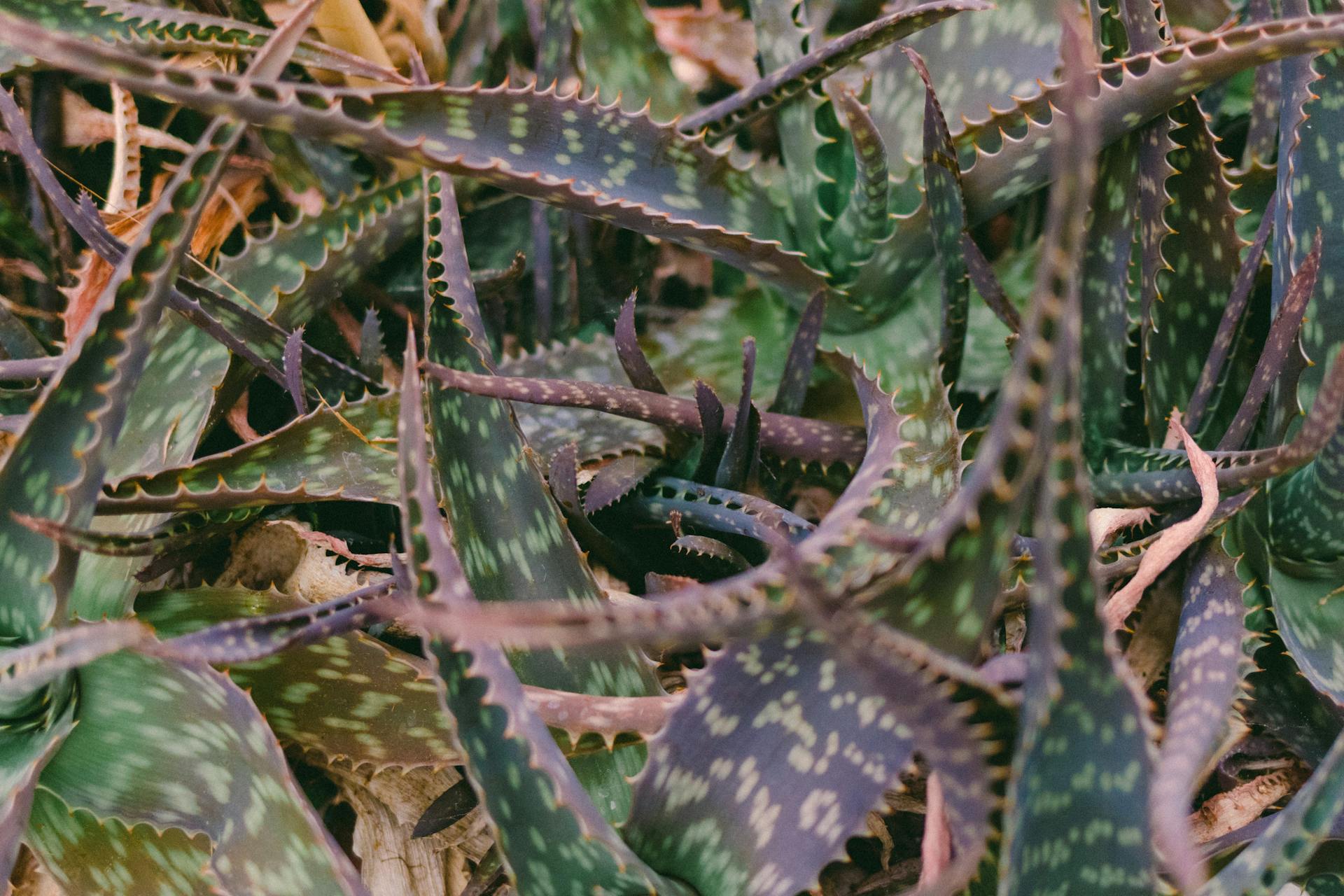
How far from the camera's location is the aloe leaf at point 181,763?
1.93 ft

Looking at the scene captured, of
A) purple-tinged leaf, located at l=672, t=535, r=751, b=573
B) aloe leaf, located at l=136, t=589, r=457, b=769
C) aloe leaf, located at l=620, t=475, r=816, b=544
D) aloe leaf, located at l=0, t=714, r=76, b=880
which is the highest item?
aloe leaf, located at l=620, t=475, r=816, b=544

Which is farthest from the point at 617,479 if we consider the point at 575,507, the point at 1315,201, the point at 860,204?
the point at 1315,201

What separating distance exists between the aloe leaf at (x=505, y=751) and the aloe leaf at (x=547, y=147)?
0.42ft

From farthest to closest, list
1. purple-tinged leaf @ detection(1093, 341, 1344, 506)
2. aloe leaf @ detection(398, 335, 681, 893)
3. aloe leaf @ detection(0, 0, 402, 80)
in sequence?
aloe leaf @ detection(0, 0, 402, 80)
purple-tinged leaf @ detection(1093, 341, 1344, 506)
aloe leaf @ detection(398, 335, 681, 893)

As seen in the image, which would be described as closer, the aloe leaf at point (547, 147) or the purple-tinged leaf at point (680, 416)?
the aloe leaf at point (547, 147)

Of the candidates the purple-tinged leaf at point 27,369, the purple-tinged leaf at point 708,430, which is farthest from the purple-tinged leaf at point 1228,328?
the purple-tinged leaf at point 27,369

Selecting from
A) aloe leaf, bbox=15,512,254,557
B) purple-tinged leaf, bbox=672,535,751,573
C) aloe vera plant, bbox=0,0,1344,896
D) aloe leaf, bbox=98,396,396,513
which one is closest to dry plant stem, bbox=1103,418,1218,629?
aloe vera plant, bbox=0,0,1344,896

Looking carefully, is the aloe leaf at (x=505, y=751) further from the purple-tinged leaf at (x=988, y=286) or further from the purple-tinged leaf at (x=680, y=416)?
the purple-tinged leaf at (x=988, y=286)

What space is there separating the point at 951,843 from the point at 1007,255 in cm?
50

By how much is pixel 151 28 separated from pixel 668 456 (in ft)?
1.84

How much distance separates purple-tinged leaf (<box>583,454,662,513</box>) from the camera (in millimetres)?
739

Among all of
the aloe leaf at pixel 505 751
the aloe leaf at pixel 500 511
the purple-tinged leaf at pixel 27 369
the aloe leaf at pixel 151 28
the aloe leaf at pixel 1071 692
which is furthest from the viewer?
the aloe leaf at pixel 151 28

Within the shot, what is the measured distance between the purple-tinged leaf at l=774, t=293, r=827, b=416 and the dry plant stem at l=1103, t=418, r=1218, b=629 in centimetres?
26

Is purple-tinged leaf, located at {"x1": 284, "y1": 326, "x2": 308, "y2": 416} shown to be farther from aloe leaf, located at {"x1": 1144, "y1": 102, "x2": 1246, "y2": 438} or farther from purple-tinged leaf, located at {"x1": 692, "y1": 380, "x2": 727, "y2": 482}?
aloe leaf, located at {"x1": 1144, "y1": 102, "x2": 1246, "y2": 438}
